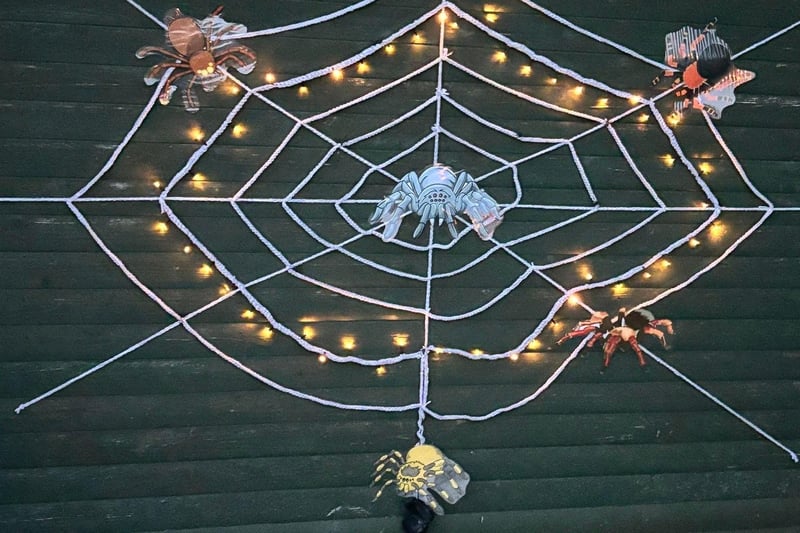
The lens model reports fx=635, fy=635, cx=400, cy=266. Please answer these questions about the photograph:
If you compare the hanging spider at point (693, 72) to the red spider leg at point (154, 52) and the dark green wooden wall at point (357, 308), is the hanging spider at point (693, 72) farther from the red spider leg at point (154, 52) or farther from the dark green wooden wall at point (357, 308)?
the red spider leg at point (154, 52)

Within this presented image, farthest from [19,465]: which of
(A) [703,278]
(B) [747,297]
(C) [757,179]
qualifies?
(C) [757,179]

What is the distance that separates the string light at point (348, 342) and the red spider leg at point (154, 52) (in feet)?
5.15

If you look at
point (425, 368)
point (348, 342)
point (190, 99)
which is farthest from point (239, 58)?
point (425, 368)

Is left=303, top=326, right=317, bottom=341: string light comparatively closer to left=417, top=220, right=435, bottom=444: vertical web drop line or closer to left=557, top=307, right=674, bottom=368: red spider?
left=417, top=220, right=435, bottom=444: vertical web drop line

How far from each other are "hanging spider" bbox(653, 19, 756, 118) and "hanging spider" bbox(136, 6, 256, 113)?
215 centimetres

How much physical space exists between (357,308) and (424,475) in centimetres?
90

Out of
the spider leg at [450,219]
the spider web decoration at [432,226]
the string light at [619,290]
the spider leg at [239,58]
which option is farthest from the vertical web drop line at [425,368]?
the spider leg at [239,58]

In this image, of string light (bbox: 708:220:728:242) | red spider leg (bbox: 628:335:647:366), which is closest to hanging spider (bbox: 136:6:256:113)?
red spider leg (bbox: 628:335:647:366)

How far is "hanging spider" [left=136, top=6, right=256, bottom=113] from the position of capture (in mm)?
3045

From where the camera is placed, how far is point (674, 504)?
3354mm

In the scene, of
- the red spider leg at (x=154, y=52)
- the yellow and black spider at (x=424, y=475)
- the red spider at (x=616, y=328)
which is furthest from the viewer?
the red spider at (x=616, y=328)

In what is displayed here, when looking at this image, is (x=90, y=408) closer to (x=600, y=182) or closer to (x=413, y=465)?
(x=413, y=465)

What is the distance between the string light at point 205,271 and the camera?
3117 millimetres

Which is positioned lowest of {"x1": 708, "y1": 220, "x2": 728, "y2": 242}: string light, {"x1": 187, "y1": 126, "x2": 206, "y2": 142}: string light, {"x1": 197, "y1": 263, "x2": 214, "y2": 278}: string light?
{"x1": 197, "y1": 263, "x2": 214, "y2": 278}: string light
